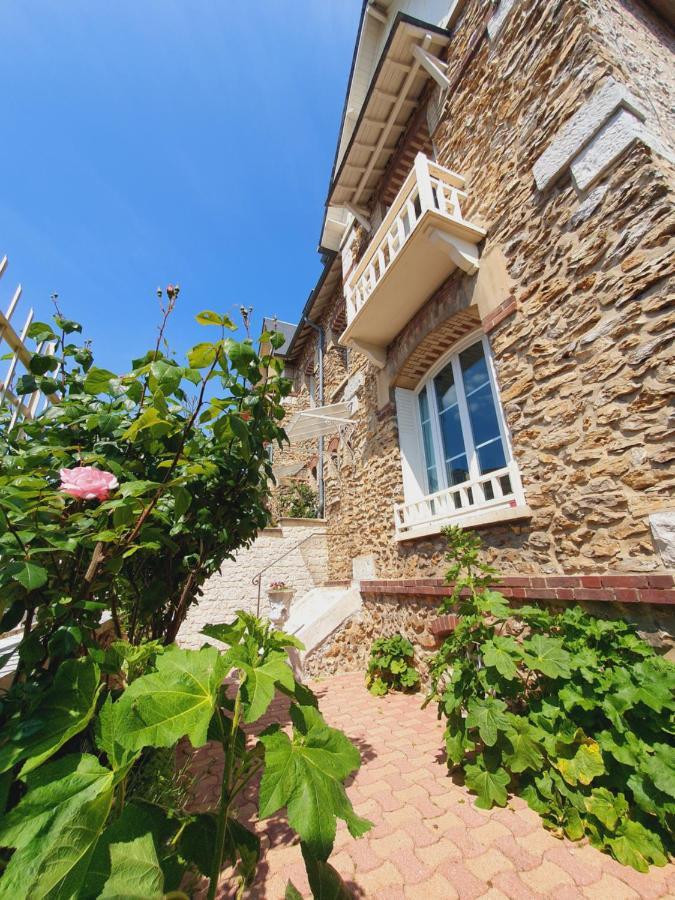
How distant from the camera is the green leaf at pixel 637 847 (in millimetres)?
1638

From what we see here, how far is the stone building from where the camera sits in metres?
2.46

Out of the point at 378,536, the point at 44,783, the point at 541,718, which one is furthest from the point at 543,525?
the point at 44,783

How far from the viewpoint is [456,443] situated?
15.0 ft

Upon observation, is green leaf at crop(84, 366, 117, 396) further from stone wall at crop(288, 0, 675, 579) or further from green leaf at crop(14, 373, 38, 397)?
stone wall at crop(288, 0, 675, 579)

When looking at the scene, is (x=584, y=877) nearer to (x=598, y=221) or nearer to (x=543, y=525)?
(x=543, y=525)

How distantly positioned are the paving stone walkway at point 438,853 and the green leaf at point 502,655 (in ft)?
2.32

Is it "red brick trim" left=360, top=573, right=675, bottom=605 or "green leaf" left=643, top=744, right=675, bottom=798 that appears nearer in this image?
"green leaf" left=643, top=744, right=675, bottom=798

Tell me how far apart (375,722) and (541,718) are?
5.55ft

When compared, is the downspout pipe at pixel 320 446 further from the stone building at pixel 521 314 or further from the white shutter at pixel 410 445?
the white shutter at pixel 410 445

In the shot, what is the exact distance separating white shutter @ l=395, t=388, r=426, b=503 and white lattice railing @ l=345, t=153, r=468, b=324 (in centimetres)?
151

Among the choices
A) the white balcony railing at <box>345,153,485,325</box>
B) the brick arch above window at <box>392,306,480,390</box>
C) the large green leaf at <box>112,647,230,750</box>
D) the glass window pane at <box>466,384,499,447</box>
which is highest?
the white balcony railing at <box>345,153,485,325</box>

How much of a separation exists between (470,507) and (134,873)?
3494 mm

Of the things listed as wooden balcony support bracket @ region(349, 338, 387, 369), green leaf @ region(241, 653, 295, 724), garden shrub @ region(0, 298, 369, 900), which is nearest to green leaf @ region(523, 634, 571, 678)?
garden shrub @ region(0, 298, 369, 900)

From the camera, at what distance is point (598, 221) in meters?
2.77
